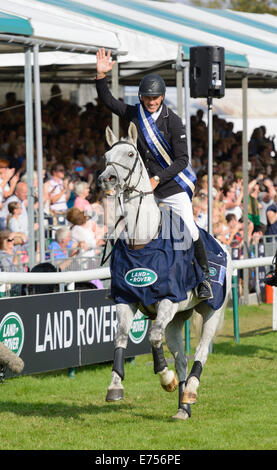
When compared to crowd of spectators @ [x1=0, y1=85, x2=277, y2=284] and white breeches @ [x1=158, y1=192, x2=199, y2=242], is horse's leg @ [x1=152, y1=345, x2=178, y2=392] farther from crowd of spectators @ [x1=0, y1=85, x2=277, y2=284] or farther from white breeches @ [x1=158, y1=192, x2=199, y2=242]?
crowd of spectators @ [x1=0, y1=85, x2=277, y2=284]

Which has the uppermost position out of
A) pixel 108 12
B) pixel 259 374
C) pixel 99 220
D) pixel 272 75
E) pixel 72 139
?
pixel 108 12

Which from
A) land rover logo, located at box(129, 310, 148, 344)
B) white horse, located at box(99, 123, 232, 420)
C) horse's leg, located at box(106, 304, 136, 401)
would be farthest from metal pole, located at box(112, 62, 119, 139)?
horse's leg, located at box(106, 304, 136, 401)

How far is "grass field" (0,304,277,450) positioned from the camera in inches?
267

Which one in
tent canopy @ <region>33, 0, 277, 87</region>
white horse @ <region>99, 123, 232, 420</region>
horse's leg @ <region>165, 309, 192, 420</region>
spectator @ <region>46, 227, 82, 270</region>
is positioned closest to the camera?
white horse @ <region>99, 123, 232, 420</region>

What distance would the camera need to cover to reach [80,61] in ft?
46.4

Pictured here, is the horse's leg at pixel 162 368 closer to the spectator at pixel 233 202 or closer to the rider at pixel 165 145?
the rider at pixel 165 145

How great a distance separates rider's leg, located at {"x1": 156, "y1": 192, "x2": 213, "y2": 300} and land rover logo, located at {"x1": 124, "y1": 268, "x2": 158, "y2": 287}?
2.12 feet

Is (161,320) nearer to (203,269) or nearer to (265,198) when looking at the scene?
(203,269)

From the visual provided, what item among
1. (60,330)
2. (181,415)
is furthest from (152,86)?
(60,330)

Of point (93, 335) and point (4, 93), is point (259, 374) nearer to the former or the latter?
point (93, 335)

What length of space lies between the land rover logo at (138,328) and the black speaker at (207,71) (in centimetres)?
267

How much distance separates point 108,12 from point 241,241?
4.42m

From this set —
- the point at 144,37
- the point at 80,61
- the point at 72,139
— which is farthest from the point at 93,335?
the point at 72,139

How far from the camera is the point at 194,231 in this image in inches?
299
